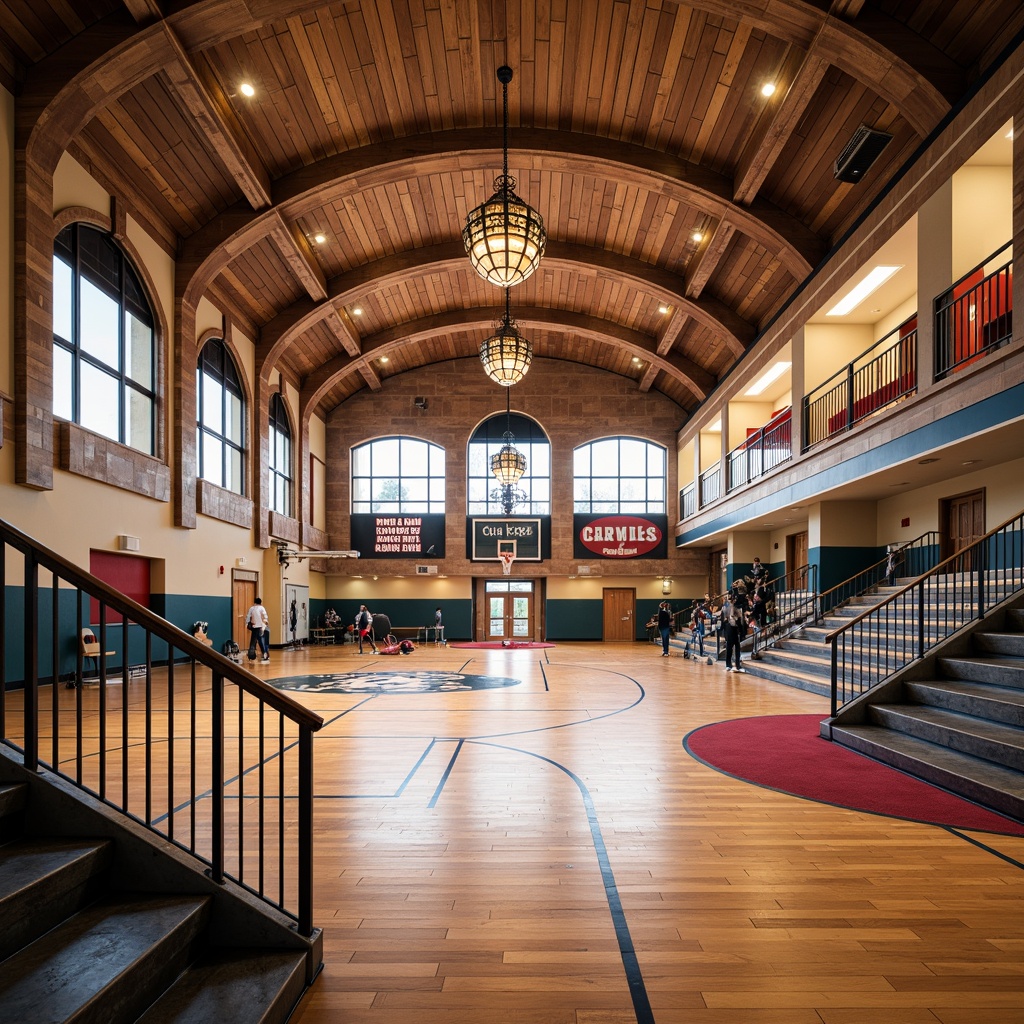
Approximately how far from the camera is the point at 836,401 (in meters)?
12.3

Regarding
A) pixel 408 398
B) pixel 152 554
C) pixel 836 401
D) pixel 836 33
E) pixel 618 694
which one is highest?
pixel 836 33

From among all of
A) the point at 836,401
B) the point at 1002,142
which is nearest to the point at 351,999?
the point at 1002,142

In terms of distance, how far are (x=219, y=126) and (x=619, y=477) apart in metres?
15.0

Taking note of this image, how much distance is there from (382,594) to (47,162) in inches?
596

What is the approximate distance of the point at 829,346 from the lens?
12.9 meters

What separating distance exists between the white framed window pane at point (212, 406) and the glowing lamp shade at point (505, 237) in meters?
8.98

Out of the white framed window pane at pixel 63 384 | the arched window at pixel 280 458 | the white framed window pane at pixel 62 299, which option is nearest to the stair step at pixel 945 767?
the white framed window pane at pixel 63 384

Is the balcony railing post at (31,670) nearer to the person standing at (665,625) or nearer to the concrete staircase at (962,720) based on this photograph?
the concrete staircase at (962,720)

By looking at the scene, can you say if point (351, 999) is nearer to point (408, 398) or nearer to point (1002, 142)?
point (1002, 142)

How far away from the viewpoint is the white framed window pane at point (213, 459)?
13.9 m

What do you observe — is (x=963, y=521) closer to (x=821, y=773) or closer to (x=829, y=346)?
(x=829, y=346)

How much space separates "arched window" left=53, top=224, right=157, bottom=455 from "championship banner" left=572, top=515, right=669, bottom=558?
13074 mm

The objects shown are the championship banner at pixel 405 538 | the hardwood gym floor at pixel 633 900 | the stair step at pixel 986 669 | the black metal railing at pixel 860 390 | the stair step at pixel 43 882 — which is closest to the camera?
the stair step at pixel 43 882

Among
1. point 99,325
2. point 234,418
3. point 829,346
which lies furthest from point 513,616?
point 99,325
